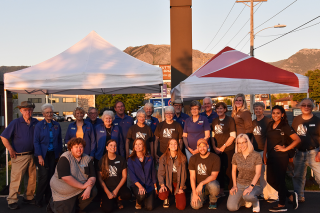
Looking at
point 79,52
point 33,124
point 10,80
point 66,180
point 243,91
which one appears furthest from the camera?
point 79,52

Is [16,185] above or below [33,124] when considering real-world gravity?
below

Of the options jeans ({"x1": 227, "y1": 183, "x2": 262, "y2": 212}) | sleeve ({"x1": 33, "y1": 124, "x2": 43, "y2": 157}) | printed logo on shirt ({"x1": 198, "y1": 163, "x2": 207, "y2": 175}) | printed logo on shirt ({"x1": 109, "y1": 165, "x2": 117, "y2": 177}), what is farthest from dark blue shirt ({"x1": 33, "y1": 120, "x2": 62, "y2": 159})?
jeans ({"x1": 227, "y1": 183, "x2": 262, "y2": 212})

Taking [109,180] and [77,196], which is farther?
[109,180]

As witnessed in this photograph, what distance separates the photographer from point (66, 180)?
161 inches

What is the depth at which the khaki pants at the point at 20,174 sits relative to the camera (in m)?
4.71

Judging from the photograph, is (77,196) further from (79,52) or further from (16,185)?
(79,52)

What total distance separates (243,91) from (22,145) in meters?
4.43

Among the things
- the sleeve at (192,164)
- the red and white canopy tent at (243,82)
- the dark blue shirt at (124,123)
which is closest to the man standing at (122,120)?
the dark blue shirt at (124,123)

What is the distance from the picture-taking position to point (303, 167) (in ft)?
15.7

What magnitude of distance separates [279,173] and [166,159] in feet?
6.26

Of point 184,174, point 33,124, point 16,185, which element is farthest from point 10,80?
point 184,174

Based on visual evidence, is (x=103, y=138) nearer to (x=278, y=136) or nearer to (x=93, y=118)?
(x=93, y=118)

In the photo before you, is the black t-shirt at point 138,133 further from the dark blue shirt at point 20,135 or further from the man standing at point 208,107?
the dark blue shirt at point 20,135

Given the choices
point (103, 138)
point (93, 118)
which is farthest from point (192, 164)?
point (93, 118)
